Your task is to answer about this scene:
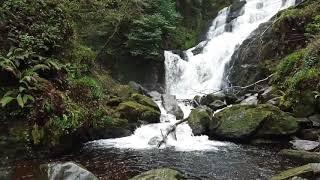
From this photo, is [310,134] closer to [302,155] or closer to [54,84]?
[302,155]

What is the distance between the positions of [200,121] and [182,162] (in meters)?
3.55

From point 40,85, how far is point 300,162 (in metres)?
7.42

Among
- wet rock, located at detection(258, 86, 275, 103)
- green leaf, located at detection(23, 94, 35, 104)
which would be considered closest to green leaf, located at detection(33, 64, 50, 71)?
green leaf, located at detection(23, 94, 35, 104)

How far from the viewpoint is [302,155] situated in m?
10.5

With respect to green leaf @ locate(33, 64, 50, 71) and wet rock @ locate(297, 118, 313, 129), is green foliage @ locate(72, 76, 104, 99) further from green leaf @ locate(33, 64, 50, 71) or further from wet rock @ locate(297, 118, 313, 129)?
wet rock @ locate(297, 118, 313, 129)

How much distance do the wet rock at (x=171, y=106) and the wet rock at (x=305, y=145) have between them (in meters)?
5.77

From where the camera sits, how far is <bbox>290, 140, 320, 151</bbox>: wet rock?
11297 millimetres

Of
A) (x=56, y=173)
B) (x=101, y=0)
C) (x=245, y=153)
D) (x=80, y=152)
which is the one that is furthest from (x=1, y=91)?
(x=101, y=0)

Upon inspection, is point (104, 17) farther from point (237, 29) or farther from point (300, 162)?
point (300, 162)

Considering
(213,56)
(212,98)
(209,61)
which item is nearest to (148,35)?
(209,61)

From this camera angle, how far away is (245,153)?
11711 millimetres

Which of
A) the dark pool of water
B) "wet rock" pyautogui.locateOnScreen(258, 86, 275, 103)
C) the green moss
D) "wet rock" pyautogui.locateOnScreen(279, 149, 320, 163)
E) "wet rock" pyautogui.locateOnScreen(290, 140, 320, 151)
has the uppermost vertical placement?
the green moss

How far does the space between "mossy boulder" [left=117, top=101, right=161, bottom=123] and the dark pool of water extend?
296cm

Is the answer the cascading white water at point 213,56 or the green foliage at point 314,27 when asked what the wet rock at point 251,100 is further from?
the green foliage at point 314,27
